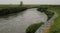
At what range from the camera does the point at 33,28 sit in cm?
1021

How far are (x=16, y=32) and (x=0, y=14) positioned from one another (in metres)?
13.3

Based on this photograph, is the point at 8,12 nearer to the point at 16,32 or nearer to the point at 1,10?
the point at 1,10

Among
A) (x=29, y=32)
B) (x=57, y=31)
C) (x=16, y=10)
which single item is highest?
(x=57, y=31)

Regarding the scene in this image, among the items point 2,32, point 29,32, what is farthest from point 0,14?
point 29,32

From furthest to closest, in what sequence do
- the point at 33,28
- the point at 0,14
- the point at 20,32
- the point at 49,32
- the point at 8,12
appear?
the point at 8,12 < the point at 0,14 < the point at 20,32 < the point at 33,28 < the point at 49,32

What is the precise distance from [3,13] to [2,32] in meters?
13.6

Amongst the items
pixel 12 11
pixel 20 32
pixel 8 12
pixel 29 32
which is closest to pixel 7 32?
pixel 20 32

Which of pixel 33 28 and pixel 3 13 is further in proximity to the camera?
pixel 3 13

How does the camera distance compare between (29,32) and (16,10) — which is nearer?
(29,32)

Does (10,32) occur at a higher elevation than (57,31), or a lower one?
lower

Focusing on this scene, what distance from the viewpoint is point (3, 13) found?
26.8 meters

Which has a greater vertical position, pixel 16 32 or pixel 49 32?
pixel 49 32

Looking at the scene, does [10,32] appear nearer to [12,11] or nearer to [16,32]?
[16,32]

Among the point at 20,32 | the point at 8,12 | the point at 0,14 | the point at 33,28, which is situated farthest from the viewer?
the point at 8,12
